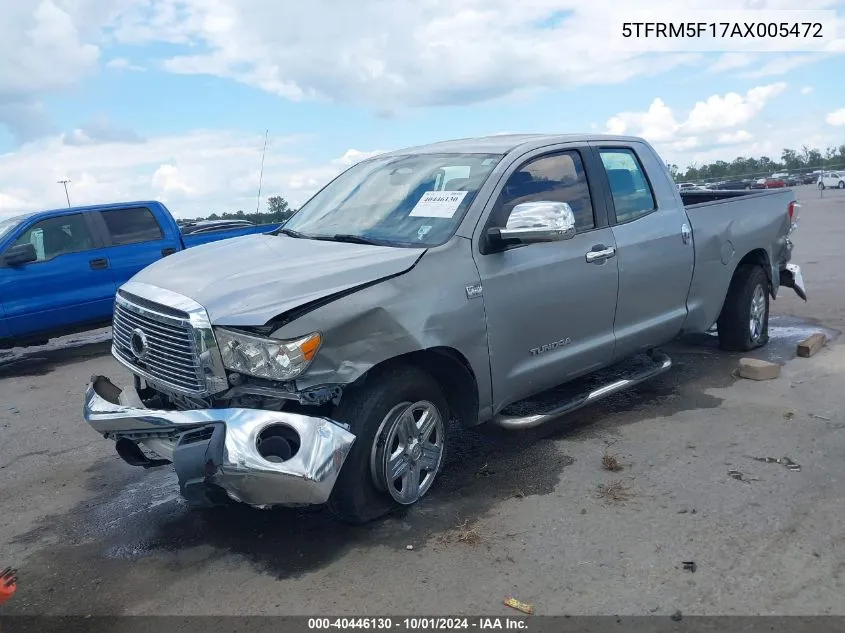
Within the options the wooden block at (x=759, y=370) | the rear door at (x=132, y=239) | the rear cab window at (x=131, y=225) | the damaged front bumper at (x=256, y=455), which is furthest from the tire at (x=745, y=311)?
the rear cab window at (x=131, y=225)

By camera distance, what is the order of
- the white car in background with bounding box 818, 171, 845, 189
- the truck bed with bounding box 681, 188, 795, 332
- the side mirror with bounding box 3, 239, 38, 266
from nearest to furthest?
the truck bed with bounding box 681, 188, 795, 332, the side mirror with bounding box 3, 239, 38, 266, the white car in background with bounding box 818, 171, 845, 189

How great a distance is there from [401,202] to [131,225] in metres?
5.86

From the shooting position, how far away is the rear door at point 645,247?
493 cm

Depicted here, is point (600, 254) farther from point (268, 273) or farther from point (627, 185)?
point (268, 273)

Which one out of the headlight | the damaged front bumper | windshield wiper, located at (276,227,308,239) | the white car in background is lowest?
the white car in background

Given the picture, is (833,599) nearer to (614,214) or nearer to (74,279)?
(614,214)

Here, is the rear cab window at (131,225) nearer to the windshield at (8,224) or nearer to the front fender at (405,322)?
the windshield at (8,224)

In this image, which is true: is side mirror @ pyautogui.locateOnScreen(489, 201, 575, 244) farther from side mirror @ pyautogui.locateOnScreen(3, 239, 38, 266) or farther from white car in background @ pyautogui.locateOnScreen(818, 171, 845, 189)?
white car in background @ pyautogui.locateOnScreen(818, 171, 845, 189)

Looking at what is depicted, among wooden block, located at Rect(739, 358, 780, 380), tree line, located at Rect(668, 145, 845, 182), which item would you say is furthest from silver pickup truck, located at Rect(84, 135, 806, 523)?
tree line, located at Rect(668, 145, 845, 182)

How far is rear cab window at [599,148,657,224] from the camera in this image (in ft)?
16.4

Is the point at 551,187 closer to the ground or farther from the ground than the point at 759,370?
farther from the ground

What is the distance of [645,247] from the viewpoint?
5043 mm

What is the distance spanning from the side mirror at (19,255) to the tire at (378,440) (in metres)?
6.12

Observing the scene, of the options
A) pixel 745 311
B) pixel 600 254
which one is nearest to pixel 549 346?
pixel 600 254
